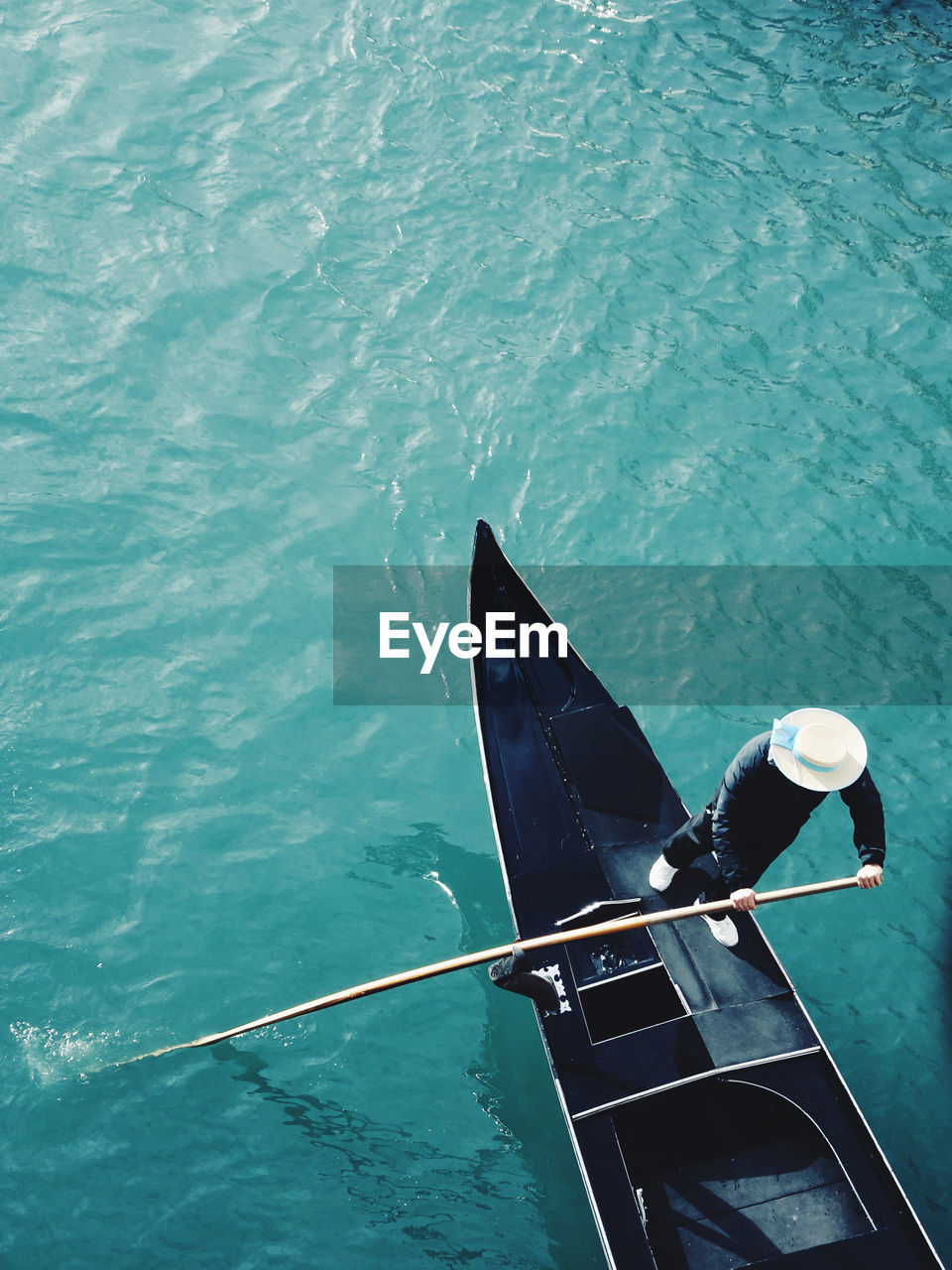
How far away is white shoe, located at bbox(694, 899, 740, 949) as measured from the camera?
505 cm

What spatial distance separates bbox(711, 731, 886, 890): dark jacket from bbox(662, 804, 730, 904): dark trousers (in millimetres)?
93

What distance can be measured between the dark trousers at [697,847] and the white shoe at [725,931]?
124 millimetres

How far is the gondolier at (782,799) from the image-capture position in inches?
166

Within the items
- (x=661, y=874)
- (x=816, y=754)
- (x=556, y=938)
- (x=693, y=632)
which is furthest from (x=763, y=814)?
(x=693, y=632)

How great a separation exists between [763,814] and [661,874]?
86 centimetres

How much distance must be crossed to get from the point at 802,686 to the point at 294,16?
885cm

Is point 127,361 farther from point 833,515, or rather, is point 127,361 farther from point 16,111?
point 833,515

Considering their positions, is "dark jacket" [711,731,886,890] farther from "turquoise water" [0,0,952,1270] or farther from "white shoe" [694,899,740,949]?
Result: "turquoise water" [0,0,952,1270]

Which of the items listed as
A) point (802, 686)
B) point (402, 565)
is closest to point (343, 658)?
point (402, 565)

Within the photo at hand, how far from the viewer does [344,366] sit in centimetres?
805

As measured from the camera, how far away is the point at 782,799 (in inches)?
176

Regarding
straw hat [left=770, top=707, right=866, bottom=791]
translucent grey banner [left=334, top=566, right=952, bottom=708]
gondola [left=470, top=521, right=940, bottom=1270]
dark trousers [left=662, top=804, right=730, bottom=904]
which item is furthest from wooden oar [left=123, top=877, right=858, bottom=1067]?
translucent grey banner [left=334, top=566, right=952, bottom=708]

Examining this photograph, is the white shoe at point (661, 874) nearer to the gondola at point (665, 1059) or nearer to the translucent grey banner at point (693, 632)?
the gondola at point (665, 1059)

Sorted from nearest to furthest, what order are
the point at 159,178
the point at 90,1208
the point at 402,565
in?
the point at 90,1208, the point at 402,565, the point at 159,178
